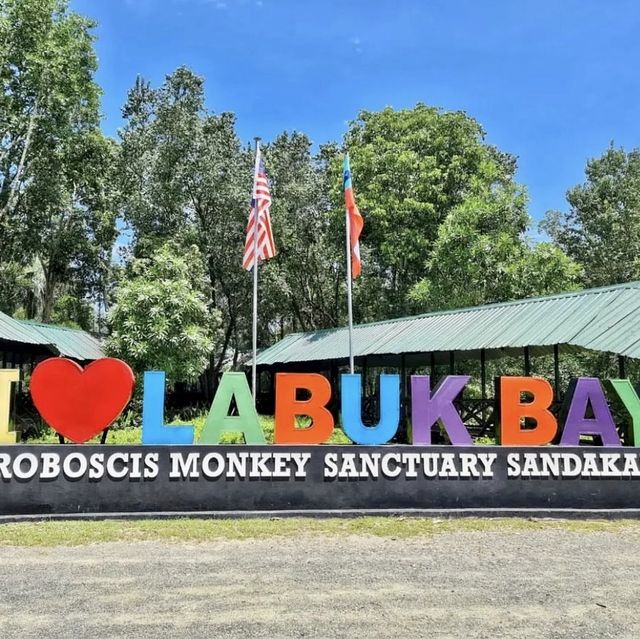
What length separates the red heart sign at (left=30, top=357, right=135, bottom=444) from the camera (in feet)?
29.9

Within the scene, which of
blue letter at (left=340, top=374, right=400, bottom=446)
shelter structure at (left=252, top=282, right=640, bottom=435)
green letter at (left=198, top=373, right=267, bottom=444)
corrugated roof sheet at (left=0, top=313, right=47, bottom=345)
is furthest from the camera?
corrugated roof sheet at (left=0, top=313, right=47, bottom=345)

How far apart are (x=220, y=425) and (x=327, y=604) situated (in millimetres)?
4316

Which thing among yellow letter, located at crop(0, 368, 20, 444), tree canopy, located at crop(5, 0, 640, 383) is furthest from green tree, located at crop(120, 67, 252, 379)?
yellow letter, located at crop(0, 368, 20, 444)

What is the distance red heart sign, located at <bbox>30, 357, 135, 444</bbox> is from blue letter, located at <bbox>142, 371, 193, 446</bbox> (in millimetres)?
276

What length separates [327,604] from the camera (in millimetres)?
5582

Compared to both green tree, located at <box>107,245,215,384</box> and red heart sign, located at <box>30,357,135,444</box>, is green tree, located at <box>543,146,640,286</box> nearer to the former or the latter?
green tree, located at <box>107,245,215,384</box>

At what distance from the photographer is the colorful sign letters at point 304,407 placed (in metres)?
9.20

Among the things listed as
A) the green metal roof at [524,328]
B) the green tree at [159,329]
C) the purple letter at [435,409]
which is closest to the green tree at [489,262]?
the green metal roof at [524,328]

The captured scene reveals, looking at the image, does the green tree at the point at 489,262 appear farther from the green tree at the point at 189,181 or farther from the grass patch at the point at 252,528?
the grass patch at the point at 252,528

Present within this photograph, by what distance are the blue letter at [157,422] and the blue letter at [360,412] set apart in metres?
2.33

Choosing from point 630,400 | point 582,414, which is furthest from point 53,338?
Answer: point 630,400

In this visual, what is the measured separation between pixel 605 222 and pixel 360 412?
31.4 metres

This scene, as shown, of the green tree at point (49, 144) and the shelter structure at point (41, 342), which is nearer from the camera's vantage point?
the shelter structure at point (41, 342)

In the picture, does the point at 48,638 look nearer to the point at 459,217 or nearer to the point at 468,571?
the point at 468,571
